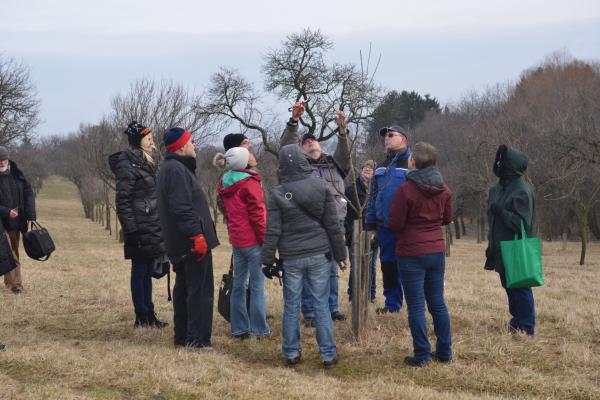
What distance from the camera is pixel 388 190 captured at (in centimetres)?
653

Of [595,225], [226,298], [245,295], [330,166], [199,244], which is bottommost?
[595,225]

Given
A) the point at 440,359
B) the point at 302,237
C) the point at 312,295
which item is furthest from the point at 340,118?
the point at 440,359

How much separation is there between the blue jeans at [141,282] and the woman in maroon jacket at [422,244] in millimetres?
2797

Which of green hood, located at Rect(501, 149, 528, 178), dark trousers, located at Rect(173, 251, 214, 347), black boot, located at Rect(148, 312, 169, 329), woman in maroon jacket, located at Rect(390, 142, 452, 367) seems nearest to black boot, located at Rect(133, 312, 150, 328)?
black boot, located at Rect(148, 312, 169, 329)

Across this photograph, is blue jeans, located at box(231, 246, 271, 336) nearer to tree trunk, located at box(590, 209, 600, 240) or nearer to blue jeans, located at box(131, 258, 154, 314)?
blue jeans, located at box(131, 258, 154, 314)

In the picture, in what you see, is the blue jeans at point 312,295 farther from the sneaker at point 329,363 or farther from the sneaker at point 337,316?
the sneaker at point 337,316

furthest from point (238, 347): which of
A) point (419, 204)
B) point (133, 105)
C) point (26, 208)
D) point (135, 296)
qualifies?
point (133, 105)

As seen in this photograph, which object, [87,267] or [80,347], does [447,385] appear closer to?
[80,347]

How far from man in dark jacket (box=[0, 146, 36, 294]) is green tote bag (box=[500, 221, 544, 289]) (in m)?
6.39

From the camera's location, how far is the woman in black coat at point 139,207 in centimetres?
641

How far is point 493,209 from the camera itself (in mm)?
6562

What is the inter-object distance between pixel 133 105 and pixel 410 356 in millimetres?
18598

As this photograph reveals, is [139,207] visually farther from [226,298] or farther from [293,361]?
[293,361]

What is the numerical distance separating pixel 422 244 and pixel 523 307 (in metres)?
2.00
